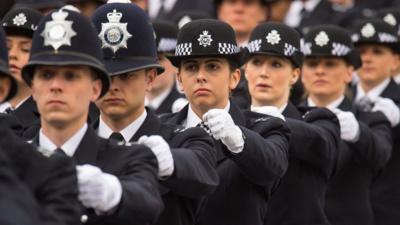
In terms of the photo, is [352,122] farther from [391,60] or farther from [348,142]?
[391,60]

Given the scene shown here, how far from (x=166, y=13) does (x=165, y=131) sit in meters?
9.45

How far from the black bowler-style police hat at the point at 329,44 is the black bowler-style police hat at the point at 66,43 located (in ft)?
16.0

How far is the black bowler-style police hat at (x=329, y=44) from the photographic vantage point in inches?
466

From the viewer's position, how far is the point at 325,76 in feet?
38.5

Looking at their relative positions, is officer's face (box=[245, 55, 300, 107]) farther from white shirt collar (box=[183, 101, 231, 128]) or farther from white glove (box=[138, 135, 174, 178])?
white glove (box=[138, 135, 174, 178])

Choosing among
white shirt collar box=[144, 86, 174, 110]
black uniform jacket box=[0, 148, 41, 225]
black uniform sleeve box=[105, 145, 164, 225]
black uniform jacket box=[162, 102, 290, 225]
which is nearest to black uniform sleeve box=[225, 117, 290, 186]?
black uniform jacket box=[162, 102, 290, 225]

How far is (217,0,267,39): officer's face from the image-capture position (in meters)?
14.1

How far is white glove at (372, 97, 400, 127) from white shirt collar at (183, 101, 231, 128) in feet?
10.7

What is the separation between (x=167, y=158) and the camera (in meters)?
7.37

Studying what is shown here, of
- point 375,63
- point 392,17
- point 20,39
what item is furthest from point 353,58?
point 20,39

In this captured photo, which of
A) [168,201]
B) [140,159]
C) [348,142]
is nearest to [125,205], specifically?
[140,159]

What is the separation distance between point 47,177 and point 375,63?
7164 millimetres

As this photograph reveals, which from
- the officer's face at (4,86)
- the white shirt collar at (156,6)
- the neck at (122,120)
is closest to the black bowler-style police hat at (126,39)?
the neck at (122,120)

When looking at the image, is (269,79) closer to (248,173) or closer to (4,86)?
(248,173)
